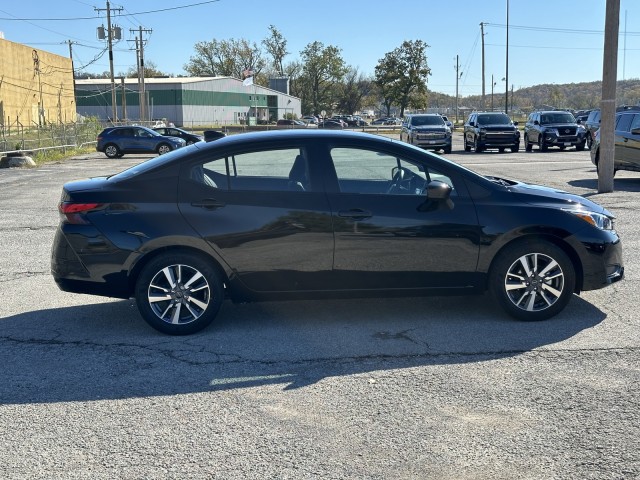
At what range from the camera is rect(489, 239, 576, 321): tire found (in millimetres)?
6016

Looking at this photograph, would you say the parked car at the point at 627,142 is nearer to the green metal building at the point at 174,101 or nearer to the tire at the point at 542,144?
the tire at the point at 542,144

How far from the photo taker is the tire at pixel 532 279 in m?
6.02

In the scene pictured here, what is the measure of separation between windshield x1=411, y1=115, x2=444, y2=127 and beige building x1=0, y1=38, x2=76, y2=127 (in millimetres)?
25436

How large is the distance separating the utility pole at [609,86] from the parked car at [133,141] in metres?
23.2

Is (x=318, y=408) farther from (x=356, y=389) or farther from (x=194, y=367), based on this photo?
(x=194, y=367)

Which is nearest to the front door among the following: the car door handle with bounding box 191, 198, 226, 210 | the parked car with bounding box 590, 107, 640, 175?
the car door handle with bounding box 191, 198, 226, 210

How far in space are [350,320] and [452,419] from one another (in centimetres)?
214

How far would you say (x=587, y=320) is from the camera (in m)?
6.18

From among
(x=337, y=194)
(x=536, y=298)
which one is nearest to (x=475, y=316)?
(x=536, y=298)

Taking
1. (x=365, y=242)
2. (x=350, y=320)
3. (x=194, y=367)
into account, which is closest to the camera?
(x=194, y=367)

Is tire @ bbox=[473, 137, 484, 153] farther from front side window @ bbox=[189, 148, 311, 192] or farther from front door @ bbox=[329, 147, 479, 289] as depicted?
front side window @ bbox=[189, 148, 311, 192]

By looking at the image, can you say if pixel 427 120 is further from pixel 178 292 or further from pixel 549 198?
pixel 178 292

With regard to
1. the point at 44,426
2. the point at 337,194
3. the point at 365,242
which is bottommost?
the point at 44,426

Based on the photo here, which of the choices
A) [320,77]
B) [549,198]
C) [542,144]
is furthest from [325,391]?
[320,77]
